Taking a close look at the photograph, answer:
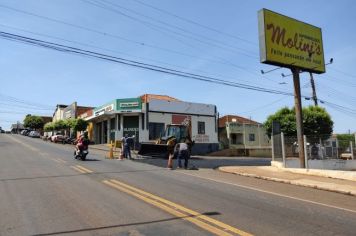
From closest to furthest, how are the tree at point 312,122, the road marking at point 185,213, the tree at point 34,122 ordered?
the road marking at point 185,213
the tree at point 312,122
the tree at point 34,122

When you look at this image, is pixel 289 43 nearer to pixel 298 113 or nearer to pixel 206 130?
pixel 298 113

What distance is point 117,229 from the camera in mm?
7523

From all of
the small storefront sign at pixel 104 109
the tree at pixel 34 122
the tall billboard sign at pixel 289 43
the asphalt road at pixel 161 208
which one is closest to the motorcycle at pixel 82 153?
the asphalt road at pixel 161 208

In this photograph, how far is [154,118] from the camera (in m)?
43.0

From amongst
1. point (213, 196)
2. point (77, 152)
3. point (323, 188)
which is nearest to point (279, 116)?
point (77, 152)

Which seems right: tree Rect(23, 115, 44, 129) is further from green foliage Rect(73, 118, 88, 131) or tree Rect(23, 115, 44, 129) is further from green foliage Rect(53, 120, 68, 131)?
green foliage Rect(73, 118, 88, 131)

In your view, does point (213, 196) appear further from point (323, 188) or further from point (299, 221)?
point (323, 188)

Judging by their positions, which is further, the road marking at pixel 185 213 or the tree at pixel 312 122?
the tree at pixel 312 122

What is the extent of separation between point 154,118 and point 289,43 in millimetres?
22050

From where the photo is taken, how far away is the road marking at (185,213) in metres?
7.59

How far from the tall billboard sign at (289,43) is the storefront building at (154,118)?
16587mm

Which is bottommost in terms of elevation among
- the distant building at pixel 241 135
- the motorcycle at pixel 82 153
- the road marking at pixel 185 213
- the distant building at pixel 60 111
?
the road marking at pixel 185 213

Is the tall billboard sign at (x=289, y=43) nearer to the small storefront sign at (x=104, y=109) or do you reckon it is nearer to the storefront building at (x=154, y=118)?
the storefront building at (x=154, y=118)

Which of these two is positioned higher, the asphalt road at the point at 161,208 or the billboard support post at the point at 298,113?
the billboard support post at the point at 298,113
